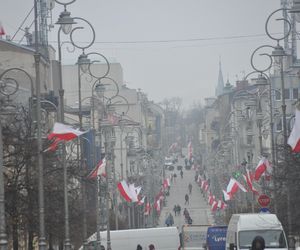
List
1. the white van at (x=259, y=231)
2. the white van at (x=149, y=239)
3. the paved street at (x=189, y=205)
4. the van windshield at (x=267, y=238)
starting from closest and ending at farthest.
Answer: the van windshield at (x=267, y=238), the white van at (x=259, y=231), the white van at (x=149, y=239), the paved street at (x=189, y=205)

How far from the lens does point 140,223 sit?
9956cm

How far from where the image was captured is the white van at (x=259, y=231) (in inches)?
1457

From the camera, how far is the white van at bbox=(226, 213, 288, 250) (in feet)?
121

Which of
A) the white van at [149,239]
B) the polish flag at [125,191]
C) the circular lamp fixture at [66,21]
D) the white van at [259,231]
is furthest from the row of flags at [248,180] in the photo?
the circular lamp fixture at [66,21]

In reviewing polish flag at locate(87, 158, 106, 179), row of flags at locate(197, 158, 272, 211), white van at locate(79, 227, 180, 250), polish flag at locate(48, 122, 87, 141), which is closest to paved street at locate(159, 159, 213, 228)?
row of flags at locate(197, 158, 272, 211)

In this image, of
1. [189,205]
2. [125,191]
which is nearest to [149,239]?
[125,191]

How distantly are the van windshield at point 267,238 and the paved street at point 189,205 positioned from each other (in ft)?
231

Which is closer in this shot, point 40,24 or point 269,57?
point 269,57

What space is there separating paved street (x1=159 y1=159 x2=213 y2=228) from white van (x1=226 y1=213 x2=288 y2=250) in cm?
7008

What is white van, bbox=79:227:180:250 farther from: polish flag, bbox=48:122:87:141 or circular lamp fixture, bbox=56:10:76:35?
circular lamp fixture, bbox=56:10:76:35

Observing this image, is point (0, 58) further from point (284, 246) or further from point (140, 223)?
point (284, 246)

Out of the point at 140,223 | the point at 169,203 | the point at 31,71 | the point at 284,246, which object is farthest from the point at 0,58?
the point at 169,203

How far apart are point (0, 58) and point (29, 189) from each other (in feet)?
105

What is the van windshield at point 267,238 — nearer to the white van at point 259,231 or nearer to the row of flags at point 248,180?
the white van at point 259,231
